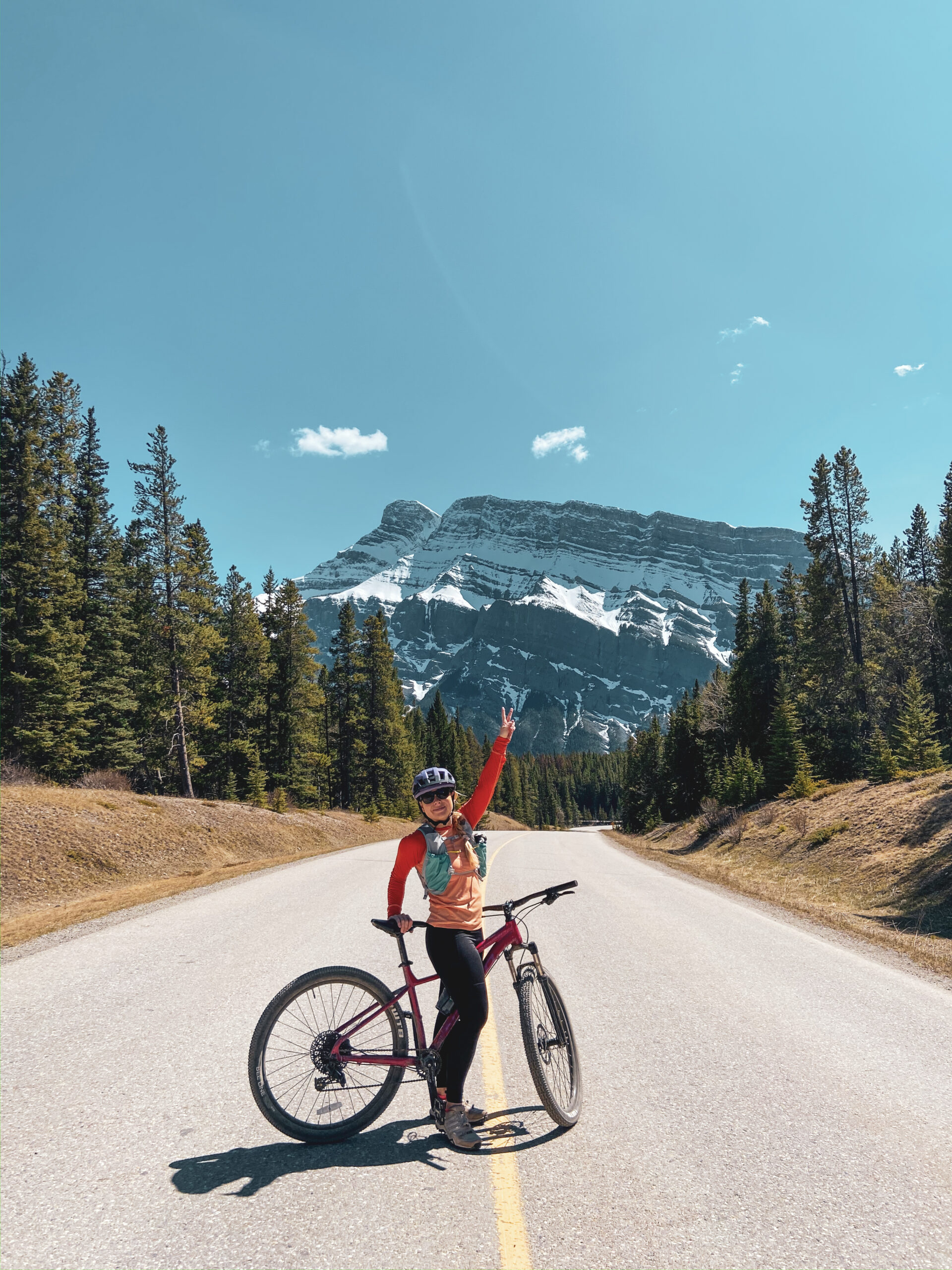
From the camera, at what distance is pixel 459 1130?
3.71 metres

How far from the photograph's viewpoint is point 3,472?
25.1m

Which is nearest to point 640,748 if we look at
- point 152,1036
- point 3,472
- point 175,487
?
point 175,487

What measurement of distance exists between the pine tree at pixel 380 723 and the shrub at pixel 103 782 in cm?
2048

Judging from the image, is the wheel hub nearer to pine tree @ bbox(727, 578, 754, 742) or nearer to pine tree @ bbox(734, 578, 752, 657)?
pine tree @ bbox(727, 578, 754, 742)

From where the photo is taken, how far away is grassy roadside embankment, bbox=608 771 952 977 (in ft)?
36.7

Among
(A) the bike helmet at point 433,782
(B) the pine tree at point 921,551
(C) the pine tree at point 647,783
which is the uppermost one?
(B) the pine tree at point 921,551

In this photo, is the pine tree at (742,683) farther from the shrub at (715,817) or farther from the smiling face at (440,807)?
the smiling face at (440,807)

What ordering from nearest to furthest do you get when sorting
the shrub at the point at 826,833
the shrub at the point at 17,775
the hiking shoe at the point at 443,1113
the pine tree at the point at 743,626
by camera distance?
1. the hiking shoe at the point at 443,1113
2. the shrub at the point at 826,833
3. the shrub at the point at 17,775
4. the pine tree at the point at 743,626

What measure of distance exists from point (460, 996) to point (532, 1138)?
3.01 ft

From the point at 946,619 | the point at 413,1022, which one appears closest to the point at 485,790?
the point at 413,1022

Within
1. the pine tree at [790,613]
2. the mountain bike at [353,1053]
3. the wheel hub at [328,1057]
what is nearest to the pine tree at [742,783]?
the pine tree at [790,613]

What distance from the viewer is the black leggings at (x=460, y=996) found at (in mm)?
3836

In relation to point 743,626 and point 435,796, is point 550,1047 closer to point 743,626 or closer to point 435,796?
point 435,796

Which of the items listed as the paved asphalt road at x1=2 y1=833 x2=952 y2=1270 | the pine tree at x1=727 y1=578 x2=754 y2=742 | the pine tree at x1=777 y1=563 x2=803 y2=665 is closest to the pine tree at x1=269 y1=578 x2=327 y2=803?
the pine tree at x1=727 y1=578 x2=754 y2=742
